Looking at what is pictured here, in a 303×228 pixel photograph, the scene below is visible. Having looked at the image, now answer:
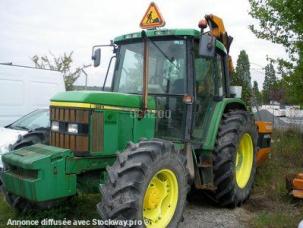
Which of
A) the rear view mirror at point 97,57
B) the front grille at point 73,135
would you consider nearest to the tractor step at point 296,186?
the front grille at point 73,135

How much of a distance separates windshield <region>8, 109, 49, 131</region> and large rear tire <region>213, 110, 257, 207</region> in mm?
3601

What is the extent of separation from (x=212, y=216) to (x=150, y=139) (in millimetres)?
1775

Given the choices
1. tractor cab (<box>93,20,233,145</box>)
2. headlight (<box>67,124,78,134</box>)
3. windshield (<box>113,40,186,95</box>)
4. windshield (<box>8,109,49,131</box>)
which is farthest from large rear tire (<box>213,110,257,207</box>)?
windshield (<box>8,109,49,131</box>)

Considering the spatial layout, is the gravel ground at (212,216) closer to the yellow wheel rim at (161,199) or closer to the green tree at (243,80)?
the yellow wheel rim at (161,199)

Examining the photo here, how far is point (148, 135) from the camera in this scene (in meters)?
5.02

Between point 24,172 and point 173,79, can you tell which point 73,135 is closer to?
point 24,172

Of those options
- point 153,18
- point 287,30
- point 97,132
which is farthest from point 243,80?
point 97,132

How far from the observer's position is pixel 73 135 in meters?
4.36

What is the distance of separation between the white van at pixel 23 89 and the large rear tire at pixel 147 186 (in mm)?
5894

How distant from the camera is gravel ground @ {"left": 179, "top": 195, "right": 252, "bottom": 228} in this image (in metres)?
5.09

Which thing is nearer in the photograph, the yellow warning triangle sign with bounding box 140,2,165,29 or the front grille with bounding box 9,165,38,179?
the front grille with bounding box 9,165,38,179

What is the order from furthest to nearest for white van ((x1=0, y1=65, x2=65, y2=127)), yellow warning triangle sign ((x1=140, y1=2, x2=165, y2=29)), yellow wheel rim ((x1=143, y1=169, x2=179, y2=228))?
1. white van ((x1=0, y1=65, x2=65, y2=127))
2. yellow warning triangle sign ((x1=140, y1=2, x2=165, y2=29))
3. yellow wheel rim ((x1=143, y1=169, x2=179, y2=228))

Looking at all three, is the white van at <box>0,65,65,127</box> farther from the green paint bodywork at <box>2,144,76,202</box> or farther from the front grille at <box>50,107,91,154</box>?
the green paint bodywork at <box>2,144,76,202</box>

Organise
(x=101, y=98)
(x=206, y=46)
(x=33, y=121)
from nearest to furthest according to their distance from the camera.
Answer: (x=101, y=98), (x=206, y=46), (x=33, y=121)
